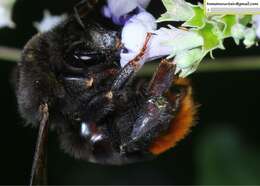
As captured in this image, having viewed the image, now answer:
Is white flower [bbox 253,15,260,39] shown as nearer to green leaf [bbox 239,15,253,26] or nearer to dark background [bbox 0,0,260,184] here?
green leaf [bbox 239,15,253,26]

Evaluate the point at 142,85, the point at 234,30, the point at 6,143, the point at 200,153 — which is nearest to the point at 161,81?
the point at 142,85

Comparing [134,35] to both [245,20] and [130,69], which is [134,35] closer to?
[130,69]

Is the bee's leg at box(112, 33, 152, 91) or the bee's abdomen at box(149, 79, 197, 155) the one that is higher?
the bee's leg at box(112, 33, 152, 91)

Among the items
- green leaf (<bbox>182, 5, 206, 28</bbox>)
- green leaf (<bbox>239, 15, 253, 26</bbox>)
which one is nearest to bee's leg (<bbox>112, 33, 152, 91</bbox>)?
green leaf (<bbox>182, 5, 206, 28</bbox>)

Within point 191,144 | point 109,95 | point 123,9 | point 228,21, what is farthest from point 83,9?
point 191,144

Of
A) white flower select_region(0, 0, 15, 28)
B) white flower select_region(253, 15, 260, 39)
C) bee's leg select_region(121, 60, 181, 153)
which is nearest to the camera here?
white flower select_region(253, 15, 260, 39)
